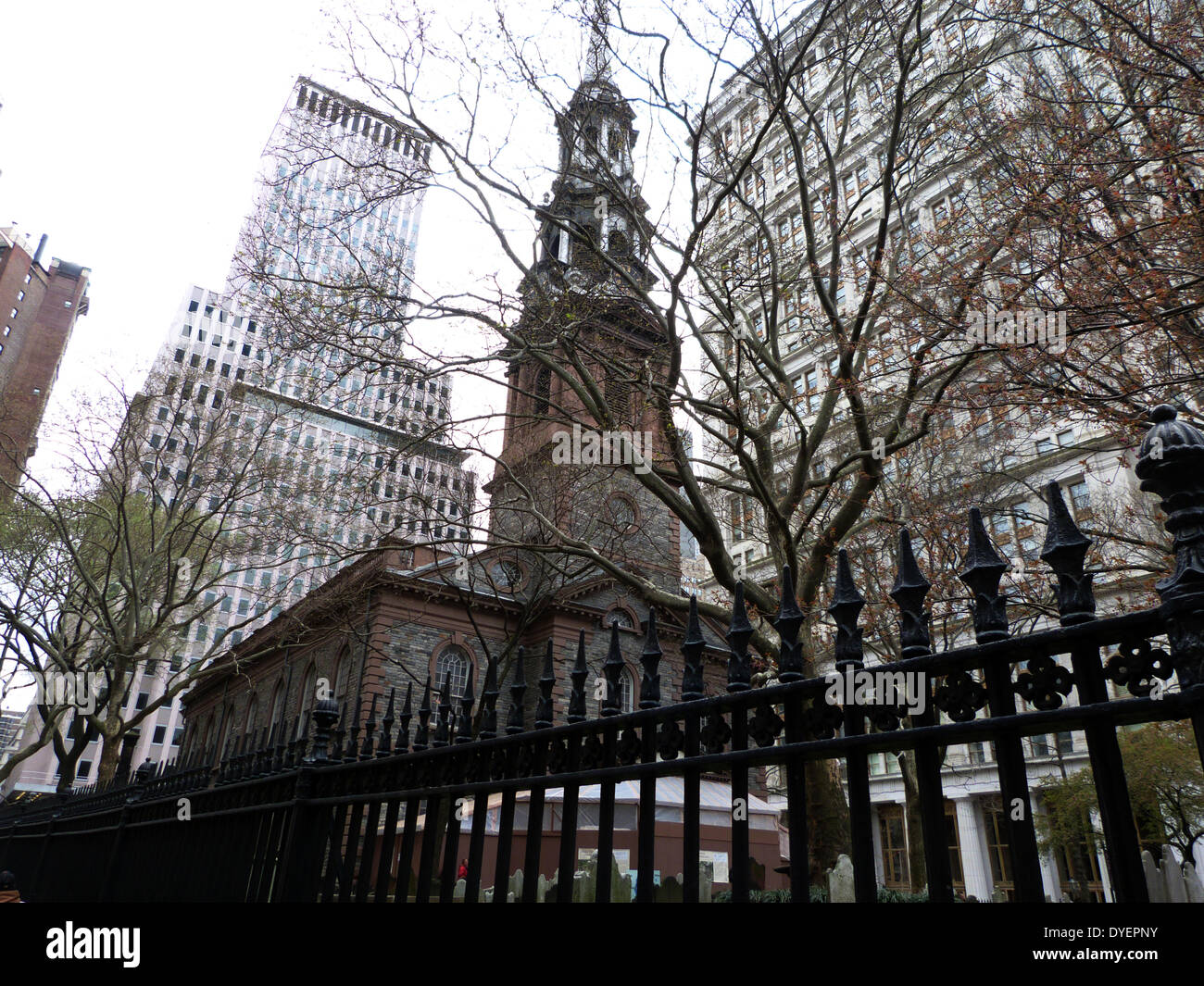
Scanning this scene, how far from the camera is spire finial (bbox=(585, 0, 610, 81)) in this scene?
10648 mm

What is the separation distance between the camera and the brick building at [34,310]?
70125mm

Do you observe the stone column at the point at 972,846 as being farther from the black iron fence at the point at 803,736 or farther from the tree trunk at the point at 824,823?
the black iron fence at the point at 803,736

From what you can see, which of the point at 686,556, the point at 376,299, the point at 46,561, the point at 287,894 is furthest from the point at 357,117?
the point at 686,556

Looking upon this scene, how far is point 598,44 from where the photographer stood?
36.3ft

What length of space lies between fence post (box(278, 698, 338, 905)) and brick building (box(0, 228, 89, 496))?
71753mm

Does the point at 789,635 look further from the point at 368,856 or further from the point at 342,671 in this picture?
the point at 342,671

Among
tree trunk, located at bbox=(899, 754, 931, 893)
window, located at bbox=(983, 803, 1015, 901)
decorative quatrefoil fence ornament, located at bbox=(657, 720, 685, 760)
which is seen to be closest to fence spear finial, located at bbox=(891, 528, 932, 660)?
decorative quatrefoil fence ornament, located at bbox=(657, 720, 685, 760)

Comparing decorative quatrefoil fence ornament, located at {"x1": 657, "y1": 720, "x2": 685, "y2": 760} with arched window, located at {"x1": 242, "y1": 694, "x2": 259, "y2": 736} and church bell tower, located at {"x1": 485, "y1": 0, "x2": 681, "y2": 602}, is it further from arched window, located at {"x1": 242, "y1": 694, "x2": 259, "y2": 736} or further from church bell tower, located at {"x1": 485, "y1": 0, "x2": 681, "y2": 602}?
arched window, located at {"x1": 242, "y1": 694, "x2": 259, "y2": 736}

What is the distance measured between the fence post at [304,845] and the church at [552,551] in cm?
36

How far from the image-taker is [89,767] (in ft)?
232

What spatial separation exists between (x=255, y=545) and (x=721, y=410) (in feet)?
38.2

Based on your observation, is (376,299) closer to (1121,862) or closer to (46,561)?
(1121,862)

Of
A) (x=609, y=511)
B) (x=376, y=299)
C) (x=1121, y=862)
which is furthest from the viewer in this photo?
(x=609, y=511)

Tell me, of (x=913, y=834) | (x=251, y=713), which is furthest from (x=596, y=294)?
(x=251, y=713)
